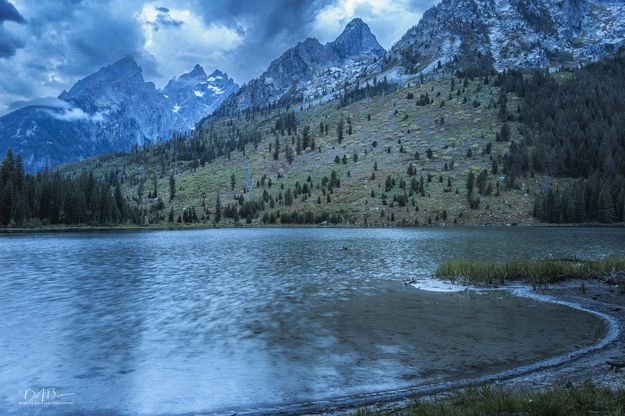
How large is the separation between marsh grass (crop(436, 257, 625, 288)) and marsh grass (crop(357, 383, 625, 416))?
2535cm

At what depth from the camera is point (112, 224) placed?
160500mm

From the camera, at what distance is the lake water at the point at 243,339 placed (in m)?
14.2

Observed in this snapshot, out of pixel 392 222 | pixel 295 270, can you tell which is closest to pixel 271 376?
pixel 295 270

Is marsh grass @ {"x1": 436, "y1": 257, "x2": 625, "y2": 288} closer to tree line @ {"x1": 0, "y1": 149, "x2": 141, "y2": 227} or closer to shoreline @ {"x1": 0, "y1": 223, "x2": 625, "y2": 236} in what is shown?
shoreline @ {"x1": 0, "y1": 223, "x2": 625, "y2": 236}

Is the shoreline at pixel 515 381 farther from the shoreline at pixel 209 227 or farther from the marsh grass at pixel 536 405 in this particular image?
the shoreline at pixel 209 227

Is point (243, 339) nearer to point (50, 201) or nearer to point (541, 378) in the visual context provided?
point (541, 378)

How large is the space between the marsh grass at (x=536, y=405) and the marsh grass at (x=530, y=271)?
83.2ft

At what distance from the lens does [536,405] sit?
9.70m

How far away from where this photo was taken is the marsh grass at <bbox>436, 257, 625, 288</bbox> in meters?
35.4

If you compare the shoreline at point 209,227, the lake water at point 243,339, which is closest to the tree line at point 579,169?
the shoreline at point 209,227

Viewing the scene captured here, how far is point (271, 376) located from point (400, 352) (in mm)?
5835

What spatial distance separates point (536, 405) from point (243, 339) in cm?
1393
